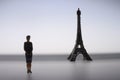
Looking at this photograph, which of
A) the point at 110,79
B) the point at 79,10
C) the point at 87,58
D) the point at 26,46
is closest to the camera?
the point at 110,79

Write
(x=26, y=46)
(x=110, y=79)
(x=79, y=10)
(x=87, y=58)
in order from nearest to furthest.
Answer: (x=110, y=79) < (x=26, y=46) < (x=87, y=58) < (x=79, y=10)

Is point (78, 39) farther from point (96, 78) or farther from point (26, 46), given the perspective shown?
point (96, 78)

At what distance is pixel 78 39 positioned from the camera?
30.5m

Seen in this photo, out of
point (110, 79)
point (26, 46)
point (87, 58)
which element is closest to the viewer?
point (110, 79)

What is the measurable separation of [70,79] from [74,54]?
17354mm

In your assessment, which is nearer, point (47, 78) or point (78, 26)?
point (47, 78)

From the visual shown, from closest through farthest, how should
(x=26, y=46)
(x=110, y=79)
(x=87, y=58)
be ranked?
(x=110, y=79)
(x=26, y=46)
(x=87, y=58)

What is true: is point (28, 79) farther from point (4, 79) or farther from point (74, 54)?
point (74, 54)

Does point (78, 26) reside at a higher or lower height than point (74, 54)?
higher

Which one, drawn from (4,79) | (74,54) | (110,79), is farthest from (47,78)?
(74,54)

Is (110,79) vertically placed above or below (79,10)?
below

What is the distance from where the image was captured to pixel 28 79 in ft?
39.6

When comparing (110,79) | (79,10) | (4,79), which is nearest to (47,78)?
(4,79)

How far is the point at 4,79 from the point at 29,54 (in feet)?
9.19
